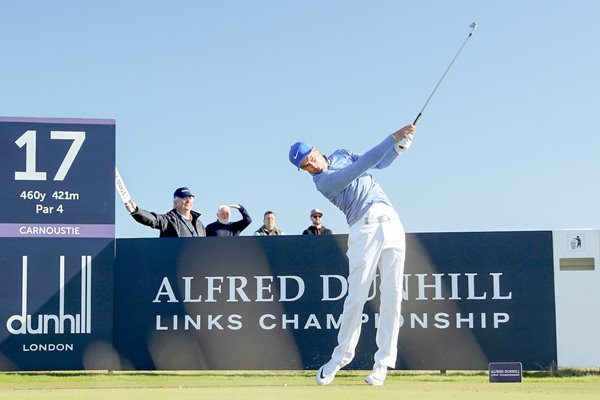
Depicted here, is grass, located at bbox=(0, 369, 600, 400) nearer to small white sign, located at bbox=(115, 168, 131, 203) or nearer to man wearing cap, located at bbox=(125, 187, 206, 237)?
man wearing cap, located at bbox=(125, 187, 206, 237)

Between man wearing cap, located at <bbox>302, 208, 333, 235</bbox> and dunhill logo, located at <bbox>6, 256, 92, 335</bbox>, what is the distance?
100 inches

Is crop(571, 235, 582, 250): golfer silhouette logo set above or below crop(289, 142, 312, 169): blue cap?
below

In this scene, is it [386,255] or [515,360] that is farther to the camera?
[515,360]

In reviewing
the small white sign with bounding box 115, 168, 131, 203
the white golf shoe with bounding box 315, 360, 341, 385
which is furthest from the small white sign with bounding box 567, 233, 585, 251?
the small white sign with bounding box 115, 168, 131, 203

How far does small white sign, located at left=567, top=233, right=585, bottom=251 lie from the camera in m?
10.9

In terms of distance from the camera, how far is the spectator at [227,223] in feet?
38.3

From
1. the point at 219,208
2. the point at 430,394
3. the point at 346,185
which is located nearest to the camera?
the point at 430,394

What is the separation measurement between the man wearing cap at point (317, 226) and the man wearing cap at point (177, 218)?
126 centimetres

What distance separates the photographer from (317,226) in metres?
11.6

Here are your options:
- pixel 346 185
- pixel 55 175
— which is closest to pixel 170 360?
pixel 55 175

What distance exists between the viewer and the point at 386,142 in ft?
24.4

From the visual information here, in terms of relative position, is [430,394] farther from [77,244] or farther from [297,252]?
[77,244]

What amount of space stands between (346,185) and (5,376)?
16.6 feet

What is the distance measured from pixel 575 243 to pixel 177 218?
14.5 feet
